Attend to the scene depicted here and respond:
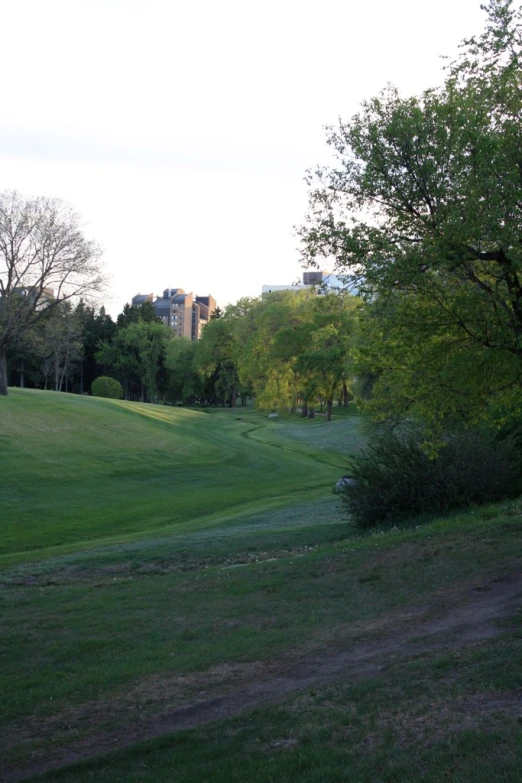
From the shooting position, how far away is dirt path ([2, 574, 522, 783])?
23.9 feet

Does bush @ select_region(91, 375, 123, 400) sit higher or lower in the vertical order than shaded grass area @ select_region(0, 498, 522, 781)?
higher

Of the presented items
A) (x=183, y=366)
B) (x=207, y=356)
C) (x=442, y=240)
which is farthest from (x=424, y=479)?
(x=183, y=366)

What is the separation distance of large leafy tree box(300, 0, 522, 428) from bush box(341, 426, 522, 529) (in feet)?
21.4

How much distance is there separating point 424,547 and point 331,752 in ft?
33.3

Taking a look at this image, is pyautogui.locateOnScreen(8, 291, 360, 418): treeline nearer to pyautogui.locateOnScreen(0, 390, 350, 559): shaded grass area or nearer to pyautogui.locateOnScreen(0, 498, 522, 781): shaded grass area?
pyautogui.locateOnScreen(0, 390, 350, 559): shaded grass area

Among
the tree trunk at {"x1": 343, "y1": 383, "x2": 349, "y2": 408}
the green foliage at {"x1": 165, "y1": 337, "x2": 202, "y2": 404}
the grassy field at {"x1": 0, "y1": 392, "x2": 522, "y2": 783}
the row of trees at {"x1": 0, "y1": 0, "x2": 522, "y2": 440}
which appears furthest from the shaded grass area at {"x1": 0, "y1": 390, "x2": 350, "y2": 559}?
the green foliage at {"x1": 165, "y1": 337, "x2": 202, "y2": 404}

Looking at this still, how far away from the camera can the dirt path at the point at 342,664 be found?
23.9ft

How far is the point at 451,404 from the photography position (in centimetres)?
1478

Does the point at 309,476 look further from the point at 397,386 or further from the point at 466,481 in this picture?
the point at 397,386

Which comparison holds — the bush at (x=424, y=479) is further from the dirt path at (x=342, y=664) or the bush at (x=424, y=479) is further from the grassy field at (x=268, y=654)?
the dirt path at (x=342, y=664)

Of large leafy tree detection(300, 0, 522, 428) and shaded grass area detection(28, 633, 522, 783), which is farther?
large leafy tree detection(300, 0, 522, 428)

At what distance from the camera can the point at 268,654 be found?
9797 millimetres

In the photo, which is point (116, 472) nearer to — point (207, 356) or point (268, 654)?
point (268, 654)

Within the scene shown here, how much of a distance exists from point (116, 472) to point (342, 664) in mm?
33197
